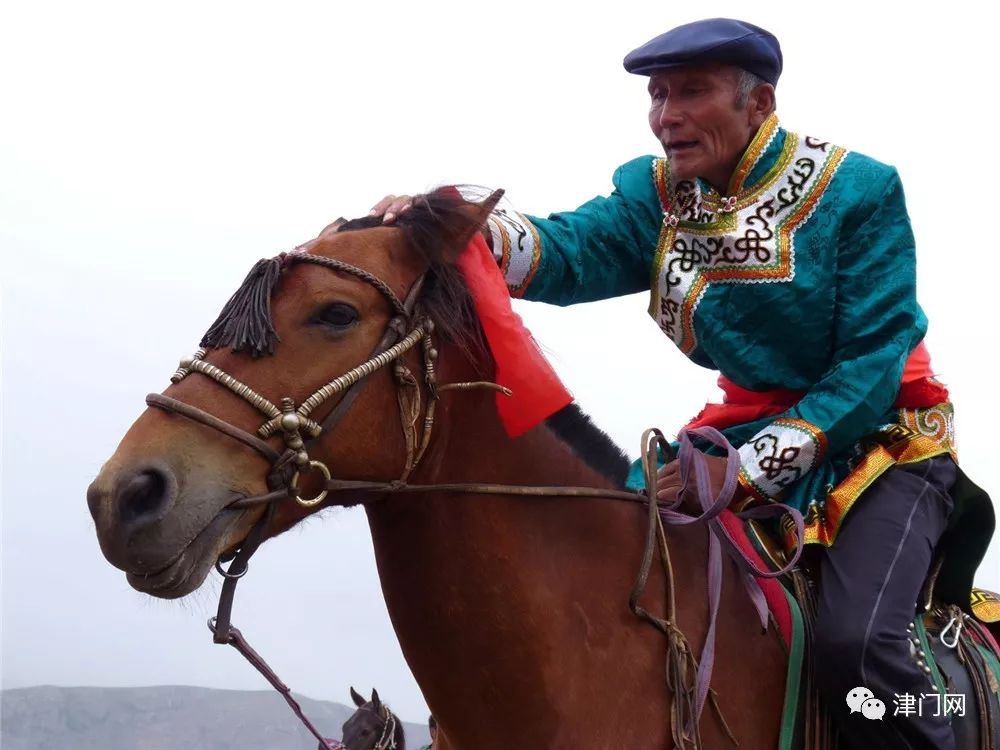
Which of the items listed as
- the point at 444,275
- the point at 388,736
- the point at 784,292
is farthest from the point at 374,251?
the point at 388,736

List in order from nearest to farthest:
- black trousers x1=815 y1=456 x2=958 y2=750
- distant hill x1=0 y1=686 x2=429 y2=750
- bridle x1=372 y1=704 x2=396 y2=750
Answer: black trousers x1=815 y1=456 x2=958 y2=750, bridle x1=372 y1=704 x2=396 y2=750, distant hill x1=0 y1=686 x2=429 y2=750

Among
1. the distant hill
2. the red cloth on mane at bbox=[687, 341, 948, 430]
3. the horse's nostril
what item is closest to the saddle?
the red cloth on mane at bbox=[687, 341, 948, 430]

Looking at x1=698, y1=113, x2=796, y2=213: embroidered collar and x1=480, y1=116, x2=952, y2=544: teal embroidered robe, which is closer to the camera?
x1=480, y1=116, x2=952, y2=544: teal embroidered robe

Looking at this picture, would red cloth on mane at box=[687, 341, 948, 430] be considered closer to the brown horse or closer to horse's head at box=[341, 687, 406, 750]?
the brown horse

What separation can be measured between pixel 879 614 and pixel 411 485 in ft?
3.96

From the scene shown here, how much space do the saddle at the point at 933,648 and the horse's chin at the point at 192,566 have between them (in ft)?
4.52

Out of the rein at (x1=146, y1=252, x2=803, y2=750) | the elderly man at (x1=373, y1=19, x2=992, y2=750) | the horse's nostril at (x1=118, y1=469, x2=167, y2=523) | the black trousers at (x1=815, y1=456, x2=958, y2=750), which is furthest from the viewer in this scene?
the elderly man at (x1=373, y1=19, x2=992, y2=750)

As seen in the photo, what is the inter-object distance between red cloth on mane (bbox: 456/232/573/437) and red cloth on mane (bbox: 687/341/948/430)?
36.8 inches

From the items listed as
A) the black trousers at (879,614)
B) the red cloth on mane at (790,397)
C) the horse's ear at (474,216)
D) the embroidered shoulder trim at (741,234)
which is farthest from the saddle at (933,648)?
the horse's ear at (474,216)

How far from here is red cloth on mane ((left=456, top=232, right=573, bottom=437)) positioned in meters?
2.50

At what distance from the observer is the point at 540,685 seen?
7.96 feet

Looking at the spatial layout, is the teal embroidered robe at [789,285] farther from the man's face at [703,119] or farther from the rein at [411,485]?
the rein at [411,485]

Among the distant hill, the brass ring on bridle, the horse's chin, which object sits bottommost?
the distant hill

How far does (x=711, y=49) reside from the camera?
313cm
